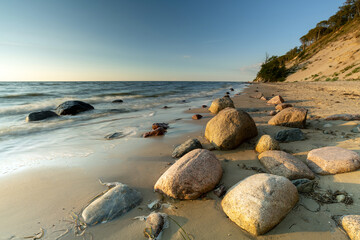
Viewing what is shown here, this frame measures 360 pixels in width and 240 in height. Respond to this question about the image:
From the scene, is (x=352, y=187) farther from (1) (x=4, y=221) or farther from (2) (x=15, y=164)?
(2) (x=15, y=164)

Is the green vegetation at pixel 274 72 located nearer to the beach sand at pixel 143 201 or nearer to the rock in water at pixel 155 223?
the beach sand at pixel 143 201

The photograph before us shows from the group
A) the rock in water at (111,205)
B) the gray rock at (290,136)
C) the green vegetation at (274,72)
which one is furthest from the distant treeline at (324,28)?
the rock in water at (111,205)

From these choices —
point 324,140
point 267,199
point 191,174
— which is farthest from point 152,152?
point 324,140

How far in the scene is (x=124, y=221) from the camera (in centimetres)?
189

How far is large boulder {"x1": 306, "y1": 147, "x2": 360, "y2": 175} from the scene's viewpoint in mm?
2244

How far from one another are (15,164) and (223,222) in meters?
4.45

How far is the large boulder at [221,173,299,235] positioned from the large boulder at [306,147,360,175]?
2.94 ft

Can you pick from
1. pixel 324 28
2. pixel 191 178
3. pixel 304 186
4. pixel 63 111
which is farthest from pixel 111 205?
pixel 324 28

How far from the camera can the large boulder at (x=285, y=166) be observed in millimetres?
2258

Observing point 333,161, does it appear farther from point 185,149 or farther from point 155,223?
point 155,223

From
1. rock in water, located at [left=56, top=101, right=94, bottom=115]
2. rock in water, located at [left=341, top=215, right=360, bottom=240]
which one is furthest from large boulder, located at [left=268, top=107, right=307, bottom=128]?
rock in water, located at [left=56, top=101, right=94, bottom=115]

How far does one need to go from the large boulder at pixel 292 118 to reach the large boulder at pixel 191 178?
10.9 ft

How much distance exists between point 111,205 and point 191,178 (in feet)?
3.65

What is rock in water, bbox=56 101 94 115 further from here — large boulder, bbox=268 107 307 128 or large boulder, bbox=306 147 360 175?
A: large boulder, bbox=306 147 360 175
